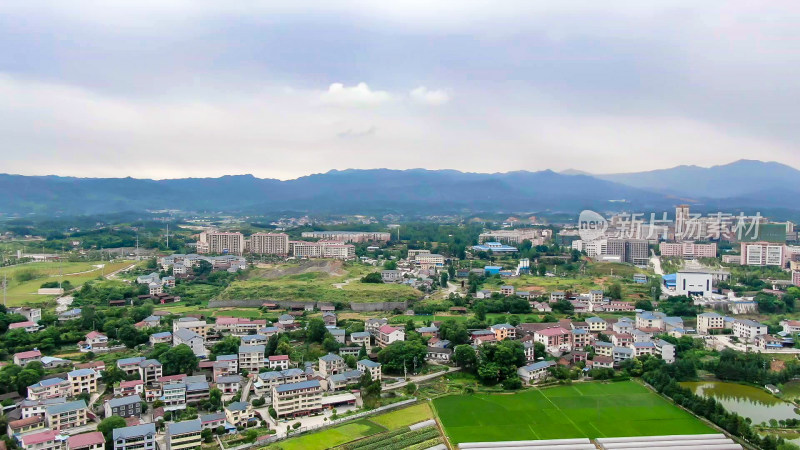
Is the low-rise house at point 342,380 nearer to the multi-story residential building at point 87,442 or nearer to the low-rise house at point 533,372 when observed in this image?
the low-rise house at point 533,372

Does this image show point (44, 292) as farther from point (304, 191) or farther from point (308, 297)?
point (304, 191)

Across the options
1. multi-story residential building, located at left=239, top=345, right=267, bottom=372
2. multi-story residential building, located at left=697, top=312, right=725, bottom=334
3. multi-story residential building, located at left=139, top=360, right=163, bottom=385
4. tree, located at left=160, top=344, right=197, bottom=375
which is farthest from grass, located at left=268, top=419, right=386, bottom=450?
multi-story residential building, located at left=697, top=312, right=725, bottom=334

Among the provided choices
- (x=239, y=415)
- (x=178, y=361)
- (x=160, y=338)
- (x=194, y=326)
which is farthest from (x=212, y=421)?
(x=194, y=326)

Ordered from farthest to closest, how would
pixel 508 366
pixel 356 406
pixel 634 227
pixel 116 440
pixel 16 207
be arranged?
pixel 16 207
pixel 634 227
pixel 508 366
pixel 356 406
pixel 116 440

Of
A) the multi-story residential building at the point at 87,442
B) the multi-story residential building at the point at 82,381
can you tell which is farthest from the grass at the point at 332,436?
the multi-story residential building at the point at 82,381

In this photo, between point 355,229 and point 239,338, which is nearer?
point 239,338

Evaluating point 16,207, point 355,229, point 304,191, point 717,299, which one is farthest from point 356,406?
point 304,191
